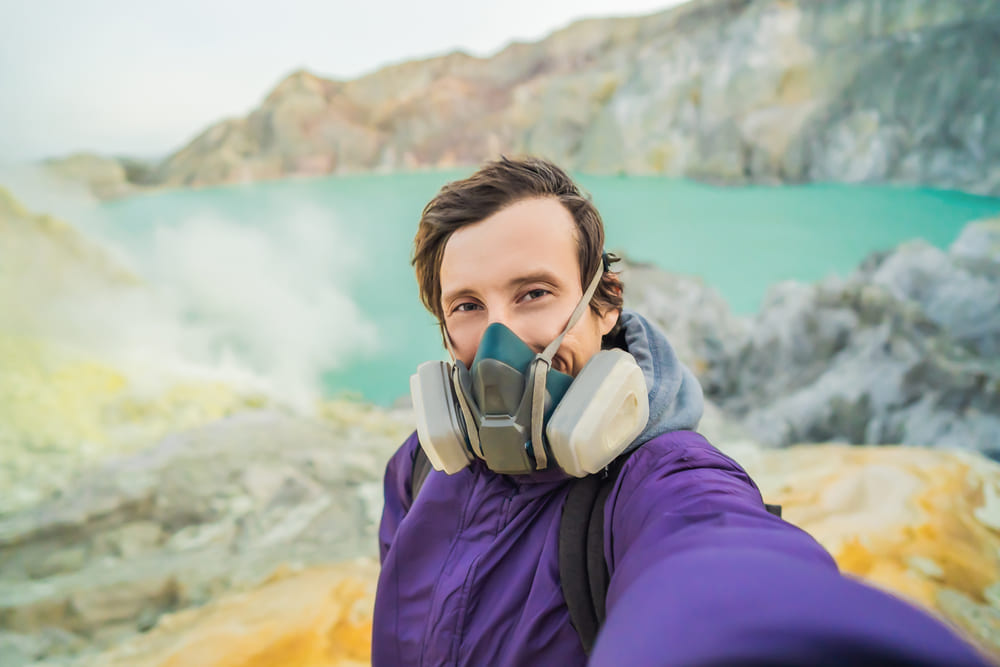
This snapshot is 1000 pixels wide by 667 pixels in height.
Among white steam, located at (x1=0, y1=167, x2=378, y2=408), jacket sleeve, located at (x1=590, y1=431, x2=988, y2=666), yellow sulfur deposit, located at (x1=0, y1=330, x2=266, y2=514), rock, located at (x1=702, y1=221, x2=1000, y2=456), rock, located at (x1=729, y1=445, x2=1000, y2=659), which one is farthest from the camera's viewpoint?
white steam, located at (x1=0, y1=167, x2=378, y2=408)

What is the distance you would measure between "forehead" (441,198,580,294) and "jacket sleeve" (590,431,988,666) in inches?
23.7

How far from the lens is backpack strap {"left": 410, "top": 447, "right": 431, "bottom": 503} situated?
5.00 ft

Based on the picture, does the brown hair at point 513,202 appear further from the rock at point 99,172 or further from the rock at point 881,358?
the rock at point 99,172

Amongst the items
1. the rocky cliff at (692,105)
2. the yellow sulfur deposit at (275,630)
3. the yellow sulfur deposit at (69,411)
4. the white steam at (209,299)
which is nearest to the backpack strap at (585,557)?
the yellow sulfur deposit at (275,630)

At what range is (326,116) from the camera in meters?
7.08

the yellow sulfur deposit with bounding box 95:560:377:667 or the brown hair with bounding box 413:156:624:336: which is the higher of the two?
the brown hair with bounding box 413:156:624:336

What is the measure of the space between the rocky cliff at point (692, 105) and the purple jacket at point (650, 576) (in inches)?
192

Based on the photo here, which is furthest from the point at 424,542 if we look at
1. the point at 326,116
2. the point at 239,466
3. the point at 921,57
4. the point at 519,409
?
the point at 326,116

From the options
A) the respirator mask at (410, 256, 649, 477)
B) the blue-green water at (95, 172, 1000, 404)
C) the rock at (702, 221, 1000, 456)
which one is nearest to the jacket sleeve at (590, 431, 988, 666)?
the respirator mask at (410, 256, 649, 477)

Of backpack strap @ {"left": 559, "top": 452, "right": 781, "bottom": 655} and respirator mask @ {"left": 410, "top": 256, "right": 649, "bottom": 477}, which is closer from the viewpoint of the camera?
backpack strap @ {"left": 559, "top": 452, "right": 781, "bottom": 655}

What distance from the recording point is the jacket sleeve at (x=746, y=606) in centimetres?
46

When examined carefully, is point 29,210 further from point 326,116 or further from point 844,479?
point 844,479

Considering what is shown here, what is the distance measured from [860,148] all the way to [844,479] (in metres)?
3.31

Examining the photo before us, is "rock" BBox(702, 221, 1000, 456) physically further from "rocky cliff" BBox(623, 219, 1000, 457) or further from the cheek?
the cheek
